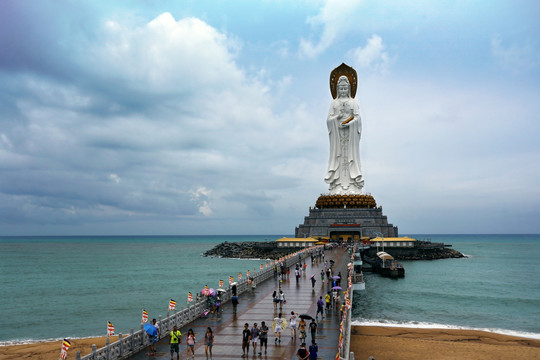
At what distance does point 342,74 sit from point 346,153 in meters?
13.7

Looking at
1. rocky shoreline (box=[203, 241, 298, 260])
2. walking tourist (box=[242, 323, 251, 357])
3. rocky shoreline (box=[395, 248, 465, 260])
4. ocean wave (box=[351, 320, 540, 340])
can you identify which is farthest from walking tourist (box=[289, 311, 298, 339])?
rocky shoreline (box=[395, 248, 465, 260])

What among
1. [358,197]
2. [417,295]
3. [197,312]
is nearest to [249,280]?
[197,312]

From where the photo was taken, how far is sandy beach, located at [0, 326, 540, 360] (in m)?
21.2

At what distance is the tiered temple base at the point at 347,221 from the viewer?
2648 inches

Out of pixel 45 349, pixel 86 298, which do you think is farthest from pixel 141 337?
pixel 86 298

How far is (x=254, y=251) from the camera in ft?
244

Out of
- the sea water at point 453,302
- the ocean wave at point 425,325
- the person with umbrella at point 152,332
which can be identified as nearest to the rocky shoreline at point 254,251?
the sea water at point 453,302

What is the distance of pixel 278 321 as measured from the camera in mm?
16172

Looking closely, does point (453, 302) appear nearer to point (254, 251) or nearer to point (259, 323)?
point (259, 323)

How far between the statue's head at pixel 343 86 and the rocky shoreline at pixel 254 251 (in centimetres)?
2761

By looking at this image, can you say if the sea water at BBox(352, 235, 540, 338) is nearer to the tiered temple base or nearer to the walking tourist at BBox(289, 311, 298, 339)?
the walking tourist at BBox(289, 311, 298, 339)

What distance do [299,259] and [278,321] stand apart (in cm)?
2471

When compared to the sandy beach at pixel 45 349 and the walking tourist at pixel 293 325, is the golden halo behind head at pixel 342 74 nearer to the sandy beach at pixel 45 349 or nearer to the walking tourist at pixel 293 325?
the sandy beach at pixel 45 349

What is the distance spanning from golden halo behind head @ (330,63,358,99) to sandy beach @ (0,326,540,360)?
58188mm
